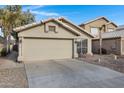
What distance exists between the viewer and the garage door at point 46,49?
1556 centimetres

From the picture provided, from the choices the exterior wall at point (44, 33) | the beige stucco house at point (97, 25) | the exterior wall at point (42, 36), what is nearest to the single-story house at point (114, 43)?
the beige stucco house at point (97, 25)

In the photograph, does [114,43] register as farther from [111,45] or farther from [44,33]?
[44,33]

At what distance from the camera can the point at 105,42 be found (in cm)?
A: 2286

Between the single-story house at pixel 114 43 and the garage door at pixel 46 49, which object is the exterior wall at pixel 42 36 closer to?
the garage door at pixel 46 49

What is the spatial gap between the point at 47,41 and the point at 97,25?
1642 cm

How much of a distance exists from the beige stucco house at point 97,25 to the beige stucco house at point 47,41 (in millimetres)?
11772

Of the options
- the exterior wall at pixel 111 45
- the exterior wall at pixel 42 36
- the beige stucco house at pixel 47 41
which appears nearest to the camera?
the exterior wall at pixel 42 36

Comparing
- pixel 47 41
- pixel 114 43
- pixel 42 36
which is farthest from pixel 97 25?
pixel 42 36

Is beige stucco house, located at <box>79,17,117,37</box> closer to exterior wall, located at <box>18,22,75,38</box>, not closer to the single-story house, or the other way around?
the single-story house

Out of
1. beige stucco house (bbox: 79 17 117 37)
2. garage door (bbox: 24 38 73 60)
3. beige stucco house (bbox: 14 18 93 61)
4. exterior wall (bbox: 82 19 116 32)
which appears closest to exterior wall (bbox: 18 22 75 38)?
beige stucco house (bbox: 14 18 93 61)

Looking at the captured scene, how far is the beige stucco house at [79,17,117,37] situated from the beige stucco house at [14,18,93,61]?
38.6 ft
